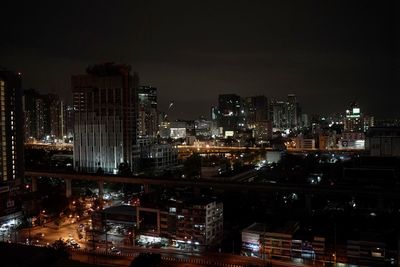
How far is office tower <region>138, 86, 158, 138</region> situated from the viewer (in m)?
30.9

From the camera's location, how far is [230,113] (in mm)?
50375

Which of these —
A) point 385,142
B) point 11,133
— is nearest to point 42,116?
point 11,133

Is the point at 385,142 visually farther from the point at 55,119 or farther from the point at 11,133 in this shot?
the point at 55,119

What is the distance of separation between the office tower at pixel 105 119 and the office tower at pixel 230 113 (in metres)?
28.6

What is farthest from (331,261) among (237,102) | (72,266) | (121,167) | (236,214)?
(237,102)

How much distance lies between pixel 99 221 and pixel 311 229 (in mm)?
5181

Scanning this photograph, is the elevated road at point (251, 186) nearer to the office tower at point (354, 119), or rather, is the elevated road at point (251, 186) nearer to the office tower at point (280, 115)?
the office tower at point (354, 119)

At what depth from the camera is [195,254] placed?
9.20 meters

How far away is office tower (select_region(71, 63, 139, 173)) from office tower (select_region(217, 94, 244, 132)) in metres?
28.6

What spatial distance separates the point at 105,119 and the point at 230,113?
31.0m

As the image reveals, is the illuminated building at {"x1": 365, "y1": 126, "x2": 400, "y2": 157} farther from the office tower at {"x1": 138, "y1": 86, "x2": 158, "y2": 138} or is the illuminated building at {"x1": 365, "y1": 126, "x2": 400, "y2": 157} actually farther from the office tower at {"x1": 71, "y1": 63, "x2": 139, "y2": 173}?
the office tower at {"x1": 138, "y1": 86, "x2": 158, "y2": 138}

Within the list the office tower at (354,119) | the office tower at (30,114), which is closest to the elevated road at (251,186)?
the office tower at (30,114)

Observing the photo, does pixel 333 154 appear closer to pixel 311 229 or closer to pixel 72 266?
pixel 311 229

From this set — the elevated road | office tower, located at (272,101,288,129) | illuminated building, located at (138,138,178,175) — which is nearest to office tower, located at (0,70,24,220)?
the elevated road
